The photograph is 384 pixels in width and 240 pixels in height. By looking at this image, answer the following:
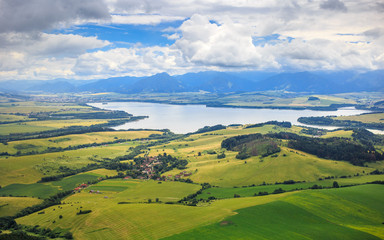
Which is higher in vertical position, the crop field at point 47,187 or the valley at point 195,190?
the valley at point 195,190

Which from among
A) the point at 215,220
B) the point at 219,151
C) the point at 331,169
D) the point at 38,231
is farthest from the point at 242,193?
the point at 219,151

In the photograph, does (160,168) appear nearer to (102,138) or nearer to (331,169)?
(331,169)

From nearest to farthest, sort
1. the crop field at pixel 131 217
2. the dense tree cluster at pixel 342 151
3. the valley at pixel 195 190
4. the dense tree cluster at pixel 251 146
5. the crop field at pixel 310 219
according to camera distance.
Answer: the crop field at pixel 310 219 < the crop field at pixel 131 217 < the valley at pixel 195 190 < the dense tree cluster at pixel 342 151 < the dense tree cluster at pixel 251 146

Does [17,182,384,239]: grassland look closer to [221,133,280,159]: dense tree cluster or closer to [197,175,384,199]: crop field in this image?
[197,175,384,199]: crop field

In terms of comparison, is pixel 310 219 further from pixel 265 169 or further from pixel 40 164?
pixel 40 164

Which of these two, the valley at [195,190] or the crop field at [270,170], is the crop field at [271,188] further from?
the crop field at [270,170]

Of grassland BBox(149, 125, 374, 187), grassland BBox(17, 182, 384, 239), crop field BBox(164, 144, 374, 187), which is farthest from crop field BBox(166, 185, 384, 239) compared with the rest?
grassland BBox(149, 125, 374, 187)

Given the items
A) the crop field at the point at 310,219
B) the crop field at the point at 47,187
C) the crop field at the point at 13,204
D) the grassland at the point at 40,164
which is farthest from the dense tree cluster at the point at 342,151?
the crop field at the point at 13,204
